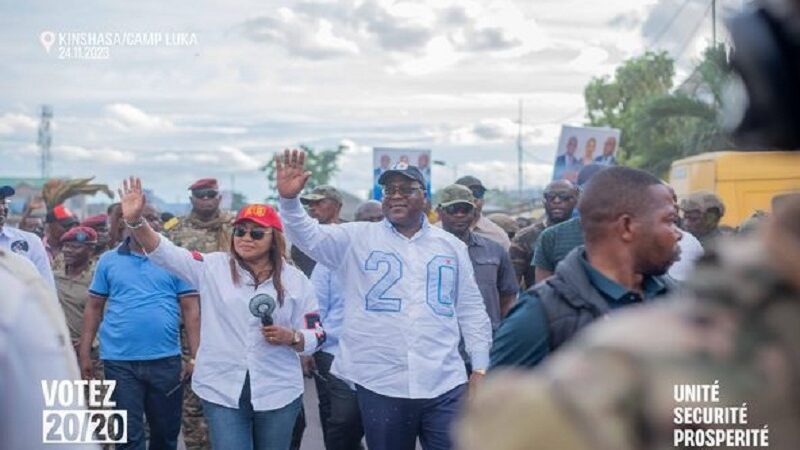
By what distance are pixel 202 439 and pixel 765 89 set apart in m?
7.02

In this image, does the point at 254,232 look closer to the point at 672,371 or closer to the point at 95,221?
the point at 95,221

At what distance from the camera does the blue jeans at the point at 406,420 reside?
6113mm

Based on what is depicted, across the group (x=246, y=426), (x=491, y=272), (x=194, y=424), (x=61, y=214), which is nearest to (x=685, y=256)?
(x=491, y=272)

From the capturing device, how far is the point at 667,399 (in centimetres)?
108

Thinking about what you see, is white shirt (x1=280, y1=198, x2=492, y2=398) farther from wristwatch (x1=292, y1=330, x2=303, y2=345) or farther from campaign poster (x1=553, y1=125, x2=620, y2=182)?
campaign poster (x1=553, y1=125, x2=620, y2=182)

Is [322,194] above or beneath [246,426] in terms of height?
above

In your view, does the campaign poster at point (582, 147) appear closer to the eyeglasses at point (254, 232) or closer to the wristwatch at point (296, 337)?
the eyeglasses at point (254, 232)

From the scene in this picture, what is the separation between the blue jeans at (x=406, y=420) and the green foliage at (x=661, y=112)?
14124 millimetres

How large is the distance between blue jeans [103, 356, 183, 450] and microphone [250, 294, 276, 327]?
4.81 ft

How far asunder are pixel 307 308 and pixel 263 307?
0.35 metres

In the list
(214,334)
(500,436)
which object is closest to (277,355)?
(214,334)

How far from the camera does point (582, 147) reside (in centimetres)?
1744

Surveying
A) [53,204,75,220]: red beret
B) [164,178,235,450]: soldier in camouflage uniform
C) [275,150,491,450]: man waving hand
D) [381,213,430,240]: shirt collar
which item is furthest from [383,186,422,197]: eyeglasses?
[53,204,75,220]: red beret

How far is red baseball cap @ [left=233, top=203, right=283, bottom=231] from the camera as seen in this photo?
6363mm
